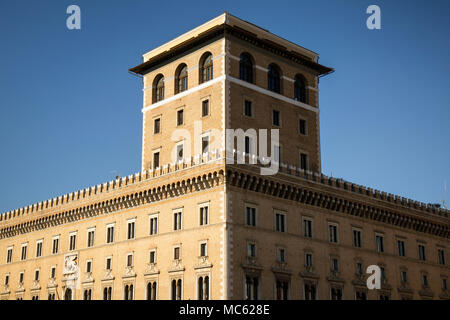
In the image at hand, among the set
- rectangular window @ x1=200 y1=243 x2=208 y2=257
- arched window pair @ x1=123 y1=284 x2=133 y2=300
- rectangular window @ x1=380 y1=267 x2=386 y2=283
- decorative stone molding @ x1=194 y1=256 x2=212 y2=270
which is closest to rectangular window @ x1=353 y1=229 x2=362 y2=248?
rectangular window @ x1=380 y1=267 x2=386 y2=283

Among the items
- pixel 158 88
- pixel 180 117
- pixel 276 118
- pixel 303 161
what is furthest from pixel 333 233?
pixel 158 88

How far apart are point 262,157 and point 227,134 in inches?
145

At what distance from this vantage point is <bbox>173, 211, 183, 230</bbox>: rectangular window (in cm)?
5781

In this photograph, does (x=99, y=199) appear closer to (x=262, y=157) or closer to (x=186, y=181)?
(x=186, y=181)

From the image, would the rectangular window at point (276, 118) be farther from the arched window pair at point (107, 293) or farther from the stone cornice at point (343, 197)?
the arched window pair at point (107, 293)

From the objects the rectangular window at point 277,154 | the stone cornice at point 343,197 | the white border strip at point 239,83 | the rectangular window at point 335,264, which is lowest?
the rectangular window at point 335,264

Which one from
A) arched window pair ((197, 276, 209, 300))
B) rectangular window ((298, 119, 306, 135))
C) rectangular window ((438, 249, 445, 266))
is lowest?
arched window pair ((197, 276, 209, 300))

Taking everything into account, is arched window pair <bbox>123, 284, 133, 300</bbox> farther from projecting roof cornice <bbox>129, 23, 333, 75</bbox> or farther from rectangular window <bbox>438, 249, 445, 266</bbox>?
rectangular window <bbox>438, 249, 445, 266</bbox>

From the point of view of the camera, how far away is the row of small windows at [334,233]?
56.1 m

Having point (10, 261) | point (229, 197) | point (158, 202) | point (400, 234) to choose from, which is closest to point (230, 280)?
point (229, 197)

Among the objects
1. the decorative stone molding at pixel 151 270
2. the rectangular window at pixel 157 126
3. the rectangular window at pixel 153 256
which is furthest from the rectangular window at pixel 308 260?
the rectangular window at pixel 157 126

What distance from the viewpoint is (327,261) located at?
60.3 m

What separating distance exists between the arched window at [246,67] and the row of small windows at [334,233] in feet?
44.2

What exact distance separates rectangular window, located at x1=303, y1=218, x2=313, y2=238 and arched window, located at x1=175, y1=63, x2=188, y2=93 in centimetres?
1704
